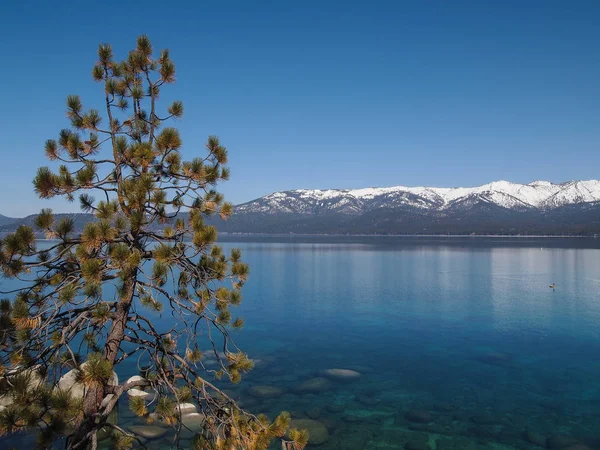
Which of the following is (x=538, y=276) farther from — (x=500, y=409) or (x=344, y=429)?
(x=344, y=429)

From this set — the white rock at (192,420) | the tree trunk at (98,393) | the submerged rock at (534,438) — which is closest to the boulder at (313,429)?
the white rock at (192,420)

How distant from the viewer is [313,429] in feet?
65.8

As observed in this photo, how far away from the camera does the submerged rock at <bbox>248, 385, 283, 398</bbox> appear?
24.1 meters

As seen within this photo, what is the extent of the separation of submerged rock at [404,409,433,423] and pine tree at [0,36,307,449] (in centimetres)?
1569

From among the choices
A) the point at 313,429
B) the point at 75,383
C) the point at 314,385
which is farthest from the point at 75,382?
the point at 314,385

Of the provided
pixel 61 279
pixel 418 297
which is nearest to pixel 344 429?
pixel 61 279

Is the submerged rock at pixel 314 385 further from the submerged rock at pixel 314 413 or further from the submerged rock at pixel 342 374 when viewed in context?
the submerged rock at pixel 314 413

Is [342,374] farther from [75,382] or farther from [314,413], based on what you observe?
[75,382]

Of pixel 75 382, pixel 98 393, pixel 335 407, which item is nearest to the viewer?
pixel 75 382

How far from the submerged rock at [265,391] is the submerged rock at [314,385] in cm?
131

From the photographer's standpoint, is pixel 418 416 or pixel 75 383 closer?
pixel 75 383

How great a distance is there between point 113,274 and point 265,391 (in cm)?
1873

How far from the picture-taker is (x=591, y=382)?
27219 millimetres

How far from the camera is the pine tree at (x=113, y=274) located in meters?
6.95
